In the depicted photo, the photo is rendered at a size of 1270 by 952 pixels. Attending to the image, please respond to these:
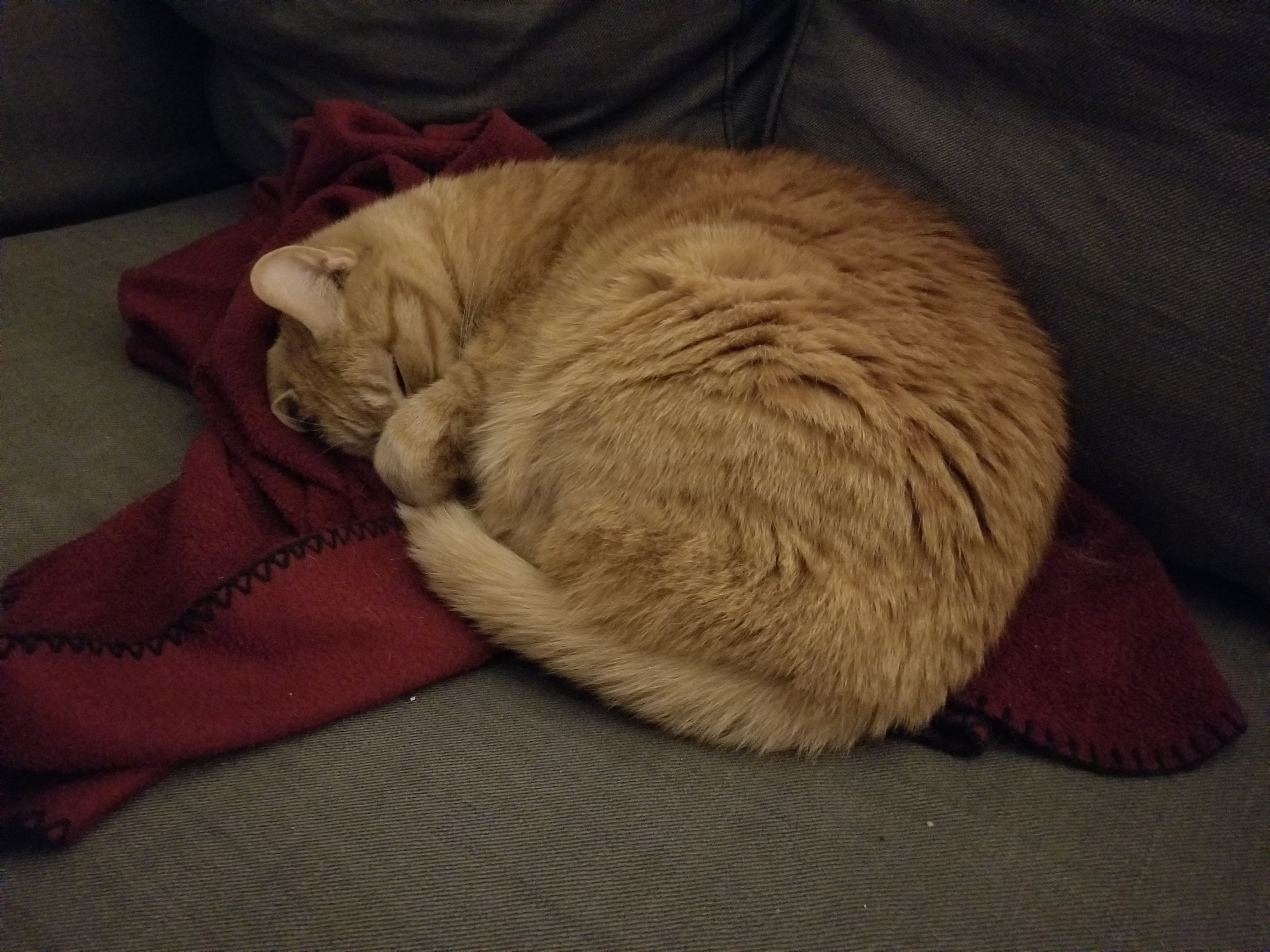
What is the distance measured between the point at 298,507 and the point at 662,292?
1.83 ft

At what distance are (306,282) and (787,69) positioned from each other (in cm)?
84

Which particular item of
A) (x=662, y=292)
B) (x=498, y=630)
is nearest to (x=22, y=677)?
(x=498, y=630)

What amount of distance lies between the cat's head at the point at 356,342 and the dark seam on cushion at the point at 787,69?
605 millimetres

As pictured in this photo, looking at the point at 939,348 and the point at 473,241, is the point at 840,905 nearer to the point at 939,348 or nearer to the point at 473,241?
the point at 939,348

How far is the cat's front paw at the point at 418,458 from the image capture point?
1.18 metres

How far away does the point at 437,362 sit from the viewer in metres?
1.35

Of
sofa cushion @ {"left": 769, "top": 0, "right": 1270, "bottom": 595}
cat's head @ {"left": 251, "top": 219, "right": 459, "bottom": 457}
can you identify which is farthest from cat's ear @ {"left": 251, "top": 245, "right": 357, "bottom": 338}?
sofa cushion @ {"left": 769, "top": 0, "right": 1270, "bottom": 595}

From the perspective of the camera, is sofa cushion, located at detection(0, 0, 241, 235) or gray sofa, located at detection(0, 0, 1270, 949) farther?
sofa cushion, located at detection(0, 0, 241, 235)

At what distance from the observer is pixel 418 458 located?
118cm

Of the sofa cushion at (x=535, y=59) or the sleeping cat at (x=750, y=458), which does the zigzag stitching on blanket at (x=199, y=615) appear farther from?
the sofa cushion at (x=535, y=59)

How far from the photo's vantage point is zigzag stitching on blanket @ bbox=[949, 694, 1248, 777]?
90cm

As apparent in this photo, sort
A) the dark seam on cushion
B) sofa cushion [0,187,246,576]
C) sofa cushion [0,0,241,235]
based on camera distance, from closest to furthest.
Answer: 1. sofa cushion [0,187,246,576]
2. the dark seam on cushion
3. sofa cushion [0,0,241,235]

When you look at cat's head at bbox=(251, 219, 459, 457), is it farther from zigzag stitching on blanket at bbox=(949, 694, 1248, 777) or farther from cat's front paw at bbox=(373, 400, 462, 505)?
zigzag stitching on blanket at bbox=(949, 694, 1248, 777)

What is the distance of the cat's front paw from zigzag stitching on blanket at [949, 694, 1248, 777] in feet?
2.42
